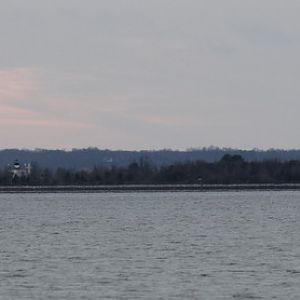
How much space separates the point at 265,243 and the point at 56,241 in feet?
33.8

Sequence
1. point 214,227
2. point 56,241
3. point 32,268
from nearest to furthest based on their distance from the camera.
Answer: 1. point 32,268
2. point 56,241
3. point 214,227

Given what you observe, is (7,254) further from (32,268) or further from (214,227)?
(214,227)

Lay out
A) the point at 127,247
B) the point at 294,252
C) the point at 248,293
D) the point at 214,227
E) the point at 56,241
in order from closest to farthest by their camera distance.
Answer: the point at 248,293
the point at 294,252
the point at 127,247
the point at 56,241
the point at 214,227

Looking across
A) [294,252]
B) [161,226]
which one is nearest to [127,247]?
[294,252]

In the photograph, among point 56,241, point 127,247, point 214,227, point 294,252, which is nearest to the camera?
point 294,252

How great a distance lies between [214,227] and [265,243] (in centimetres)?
1921

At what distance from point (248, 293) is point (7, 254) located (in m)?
18.0

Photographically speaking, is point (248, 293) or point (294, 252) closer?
point (248, 293)

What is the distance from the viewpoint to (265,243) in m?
62.4

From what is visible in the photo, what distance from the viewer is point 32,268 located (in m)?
49.1

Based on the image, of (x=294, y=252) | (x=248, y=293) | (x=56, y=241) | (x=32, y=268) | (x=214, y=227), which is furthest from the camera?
(x=214, y=227)

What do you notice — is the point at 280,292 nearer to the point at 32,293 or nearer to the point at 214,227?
the point at 32,293

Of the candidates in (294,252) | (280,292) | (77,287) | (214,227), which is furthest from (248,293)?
(214,227)

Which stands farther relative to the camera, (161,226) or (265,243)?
(161,226)
